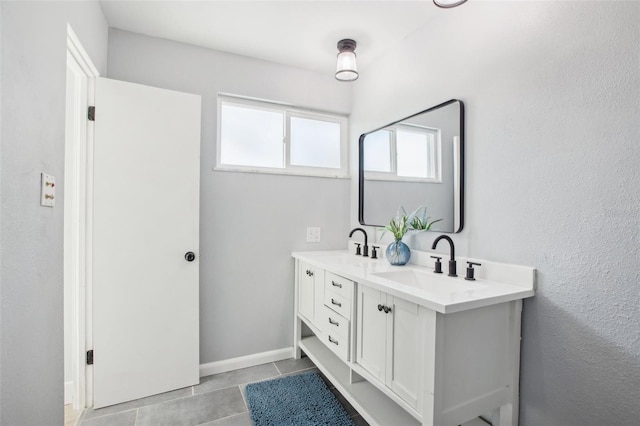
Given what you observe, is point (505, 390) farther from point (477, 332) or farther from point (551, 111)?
point (551, 111)

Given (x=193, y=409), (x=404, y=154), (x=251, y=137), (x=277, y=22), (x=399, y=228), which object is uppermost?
(x=277, y=22)

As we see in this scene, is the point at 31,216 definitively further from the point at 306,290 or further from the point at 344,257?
the point at 344,257

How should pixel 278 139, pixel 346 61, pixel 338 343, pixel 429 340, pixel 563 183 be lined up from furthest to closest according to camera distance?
pixel 278 139 → pixel 346 61 → pixel 338 343 → pixel 563 183 → pixel 429 340

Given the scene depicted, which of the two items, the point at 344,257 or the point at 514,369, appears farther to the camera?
the point at 344,257

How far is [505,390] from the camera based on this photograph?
134 centimetres

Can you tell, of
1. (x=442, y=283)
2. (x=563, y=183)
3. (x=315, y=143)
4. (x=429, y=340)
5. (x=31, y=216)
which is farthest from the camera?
(x=315, y=143)

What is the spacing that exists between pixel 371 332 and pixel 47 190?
1462 mm

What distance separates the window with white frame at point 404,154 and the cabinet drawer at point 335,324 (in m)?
1.00

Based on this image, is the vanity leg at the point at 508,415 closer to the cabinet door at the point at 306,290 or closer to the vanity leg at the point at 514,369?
the vanity leg at the point at 514,369

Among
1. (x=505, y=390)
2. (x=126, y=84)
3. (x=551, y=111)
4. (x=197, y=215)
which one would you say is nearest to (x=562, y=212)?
(x=551, y=111)

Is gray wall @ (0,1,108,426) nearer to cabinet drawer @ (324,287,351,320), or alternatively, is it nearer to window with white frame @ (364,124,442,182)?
cabinet drawer @ (324,287,351,320)

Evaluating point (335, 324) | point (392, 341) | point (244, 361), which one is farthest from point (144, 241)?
point (392, 341)

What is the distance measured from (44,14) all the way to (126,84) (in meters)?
0.83

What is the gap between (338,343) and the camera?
1.76 m
